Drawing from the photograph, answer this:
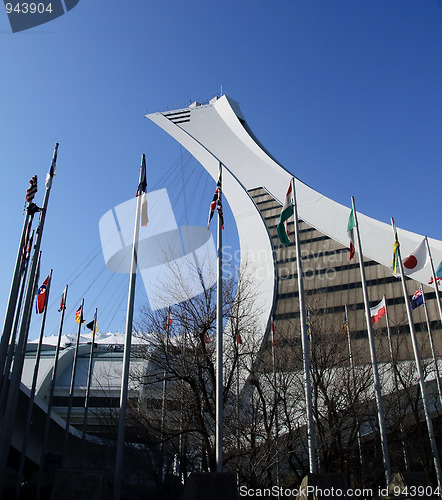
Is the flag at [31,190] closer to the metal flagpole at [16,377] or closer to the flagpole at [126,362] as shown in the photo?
the metal flagpole at [16,377]

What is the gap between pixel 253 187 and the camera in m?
60.7

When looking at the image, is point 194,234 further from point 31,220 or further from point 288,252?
point 288,252

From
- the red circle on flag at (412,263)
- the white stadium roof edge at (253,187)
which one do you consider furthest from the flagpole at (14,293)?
the white stadium roof edge at (253,187)

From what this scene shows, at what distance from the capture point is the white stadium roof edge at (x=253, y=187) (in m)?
44.2

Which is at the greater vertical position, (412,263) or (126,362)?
(412,263)

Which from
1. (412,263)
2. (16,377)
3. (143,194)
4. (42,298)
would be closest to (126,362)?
(16,377)

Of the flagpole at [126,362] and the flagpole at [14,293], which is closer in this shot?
the flagpole at [126,362]

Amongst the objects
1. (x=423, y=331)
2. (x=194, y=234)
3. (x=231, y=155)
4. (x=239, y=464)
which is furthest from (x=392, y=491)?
(x=231, y=155)

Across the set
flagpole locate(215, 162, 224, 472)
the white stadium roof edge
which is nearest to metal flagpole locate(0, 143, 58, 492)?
flagpole locate(215, 162, 224, 472)

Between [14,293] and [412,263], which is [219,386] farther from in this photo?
[412,263]

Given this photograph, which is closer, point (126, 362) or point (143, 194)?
point (126, 362)

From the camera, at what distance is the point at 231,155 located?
64.1m

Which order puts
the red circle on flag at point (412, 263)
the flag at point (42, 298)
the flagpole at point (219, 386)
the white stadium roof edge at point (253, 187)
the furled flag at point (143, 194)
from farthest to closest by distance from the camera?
the white stadium roof edge at point (253, 187) → the flag at point (42, 298) → the red circle on flag at point (412, 263) → the furled flag at point (143, 194) → the flagpole at point (219, 386)

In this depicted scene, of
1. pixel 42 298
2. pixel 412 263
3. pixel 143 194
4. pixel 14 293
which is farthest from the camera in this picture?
pixel 42 298
